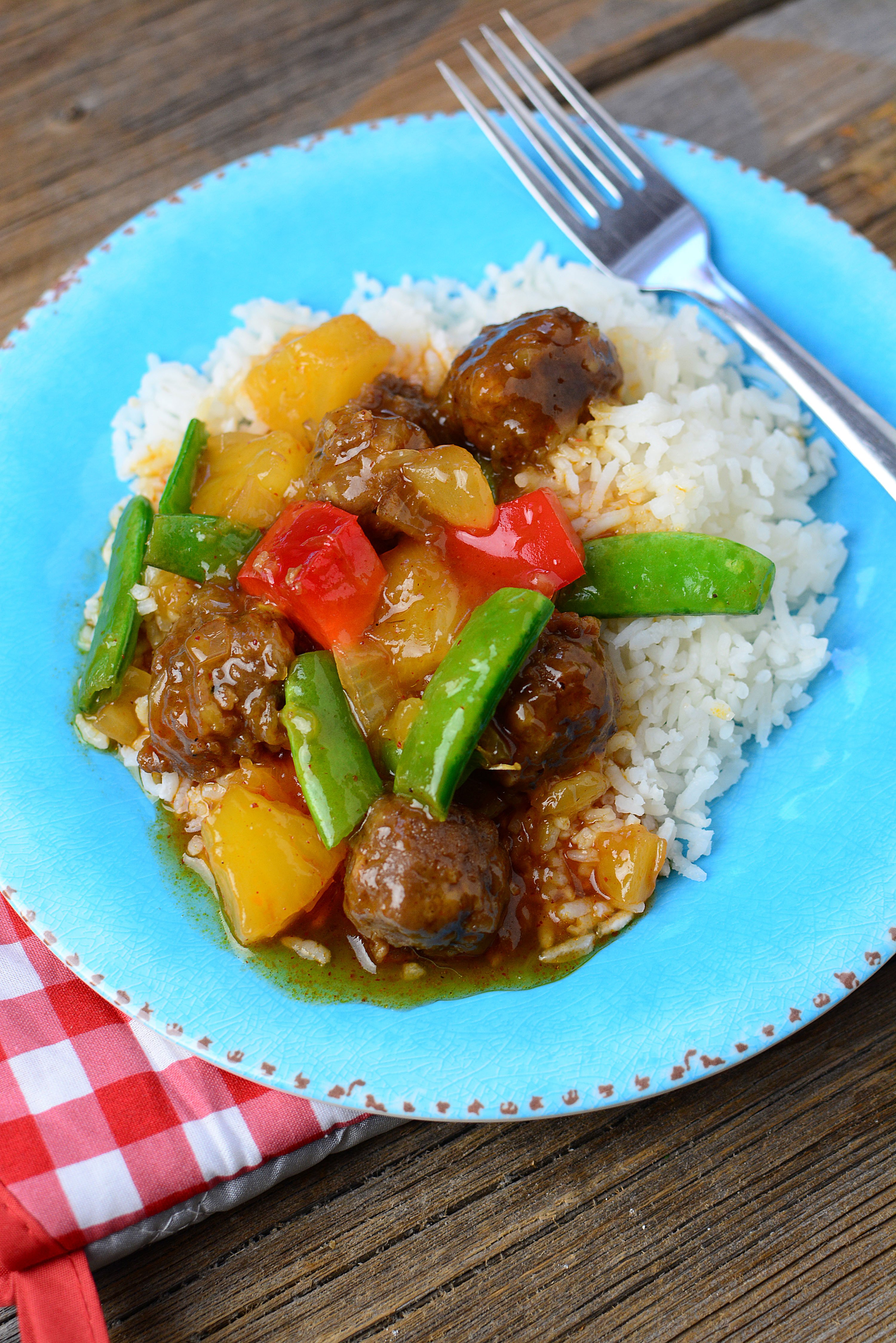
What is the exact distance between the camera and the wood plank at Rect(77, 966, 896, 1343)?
2787 mm

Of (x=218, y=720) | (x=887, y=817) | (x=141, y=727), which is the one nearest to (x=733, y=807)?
(x=887, y=817)

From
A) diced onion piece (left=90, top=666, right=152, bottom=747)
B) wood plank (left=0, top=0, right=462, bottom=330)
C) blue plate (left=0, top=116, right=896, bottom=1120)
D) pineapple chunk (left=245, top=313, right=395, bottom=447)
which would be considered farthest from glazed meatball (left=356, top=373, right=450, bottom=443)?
wood plank (left=0, top=0, right=462, bottom=330)

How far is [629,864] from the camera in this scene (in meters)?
3.09

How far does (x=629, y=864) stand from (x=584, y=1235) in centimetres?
104

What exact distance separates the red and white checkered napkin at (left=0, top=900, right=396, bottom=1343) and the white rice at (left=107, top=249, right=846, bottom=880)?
1.44 meters

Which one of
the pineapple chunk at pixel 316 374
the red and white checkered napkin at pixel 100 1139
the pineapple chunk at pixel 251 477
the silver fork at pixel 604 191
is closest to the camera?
the red and white checkered napkin at pixel 100 1139

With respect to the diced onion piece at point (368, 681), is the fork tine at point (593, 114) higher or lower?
higher

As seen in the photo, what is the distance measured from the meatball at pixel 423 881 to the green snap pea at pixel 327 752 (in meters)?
0.08

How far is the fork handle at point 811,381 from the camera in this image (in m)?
3.41

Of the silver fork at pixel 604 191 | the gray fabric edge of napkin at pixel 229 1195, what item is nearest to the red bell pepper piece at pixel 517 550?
the silver fork at pixel 604 191

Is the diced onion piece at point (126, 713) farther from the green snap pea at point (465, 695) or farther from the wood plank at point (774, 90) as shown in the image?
the wood plank at point (774, 90)

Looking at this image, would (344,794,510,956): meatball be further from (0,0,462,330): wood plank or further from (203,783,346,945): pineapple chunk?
(0,0,462,330): wood plank

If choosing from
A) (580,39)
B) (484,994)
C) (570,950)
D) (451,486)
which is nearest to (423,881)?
(484,994)

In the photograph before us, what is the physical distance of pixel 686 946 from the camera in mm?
2928
